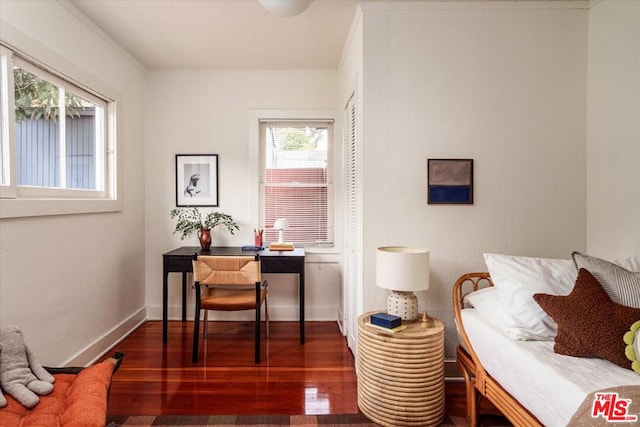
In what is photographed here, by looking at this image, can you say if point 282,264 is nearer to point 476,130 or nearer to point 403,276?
point 403,276

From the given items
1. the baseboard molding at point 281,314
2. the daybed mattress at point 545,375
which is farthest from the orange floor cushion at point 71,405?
the baseboard molding at point 281,314

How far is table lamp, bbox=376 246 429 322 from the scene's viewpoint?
2.17 m

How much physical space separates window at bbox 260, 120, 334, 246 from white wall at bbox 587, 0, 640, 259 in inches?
90.3

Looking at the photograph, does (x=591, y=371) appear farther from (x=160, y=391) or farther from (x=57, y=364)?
(x=57, y=364)

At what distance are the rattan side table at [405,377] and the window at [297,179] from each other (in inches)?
80.0

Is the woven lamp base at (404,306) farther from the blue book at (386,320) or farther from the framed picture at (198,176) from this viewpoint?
the framed picture at (198,176)

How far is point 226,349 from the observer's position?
321cm

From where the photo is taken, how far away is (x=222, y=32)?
3.03m

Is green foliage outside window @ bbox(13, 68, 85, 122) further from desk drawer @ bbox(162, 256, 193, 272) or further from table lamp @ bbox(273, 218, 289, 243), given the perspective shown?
table lamp @ bbox(273, 218, 289, 243)

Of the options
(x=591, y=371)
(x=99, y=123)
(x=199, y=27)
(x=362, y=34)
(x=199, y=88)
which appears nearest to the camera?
(x=591, y=371)

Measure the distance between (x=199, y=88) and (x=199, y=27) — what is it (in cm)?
105

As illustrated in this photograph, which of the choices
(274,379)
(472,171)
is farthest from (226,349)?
(472,171)

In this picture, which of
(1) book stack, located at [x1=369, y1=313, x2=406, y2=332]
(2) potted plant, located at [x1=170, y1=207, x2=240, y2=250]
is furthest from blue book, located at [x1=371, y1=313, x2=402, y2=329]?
(2) potted plant, located at [x1=170, y1=207, x2=240, y2=250]

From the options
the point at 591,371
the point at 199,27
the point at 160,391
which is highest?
the point at 199,27
